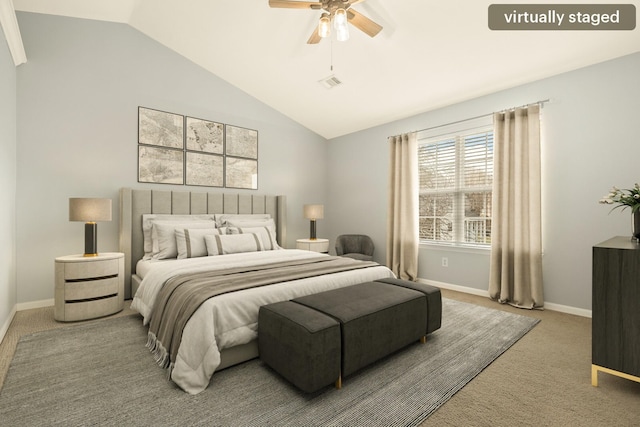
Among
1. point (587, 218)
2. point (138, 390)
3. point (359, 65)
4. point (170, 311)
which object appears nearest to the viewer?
point (138, 390)

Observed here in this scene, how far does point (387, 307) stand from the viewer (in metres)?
2.01

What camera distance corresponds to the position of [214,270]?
2.58m

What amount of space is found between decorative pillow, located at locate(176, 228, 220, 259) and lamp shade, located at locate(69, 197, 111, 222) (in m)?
0.73

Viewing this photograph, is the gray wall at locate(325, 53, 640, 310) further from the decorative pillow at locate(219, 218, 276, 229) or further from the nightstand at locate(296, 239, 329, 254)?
the decorative pillow at locate(219, 218, 276, 229)

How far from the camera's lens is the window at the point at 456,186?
3861 mm

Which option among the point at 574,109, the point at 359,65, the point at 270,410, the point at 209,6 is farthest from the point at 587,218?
the point at 209,6

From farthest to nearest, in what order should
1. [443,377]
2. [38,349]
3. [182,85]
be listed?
[182,85] < [38,349] < [443,377]

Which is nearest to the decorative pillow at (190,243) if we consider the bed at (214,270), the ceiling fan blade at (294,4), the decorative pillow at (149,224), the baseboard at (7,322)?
the bed at (214,270)

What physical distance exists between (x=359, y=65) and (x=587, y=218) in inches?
117

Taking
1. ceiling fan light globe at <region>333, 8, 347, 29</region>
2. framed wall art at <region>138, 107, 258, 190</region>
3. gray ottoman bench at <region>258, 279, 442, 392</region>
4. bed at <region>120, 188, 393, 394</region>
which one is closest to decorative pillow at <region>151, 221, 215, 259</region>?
bed at <region>120, 188, 393, 394</region>

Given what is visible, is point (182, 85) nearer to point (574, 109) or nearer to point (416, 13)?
point (416, 13)

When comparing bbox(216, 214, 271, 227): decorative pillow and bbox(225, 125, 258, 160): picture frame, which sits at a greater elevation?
bbox(225, 125, 258, 160): picture frame

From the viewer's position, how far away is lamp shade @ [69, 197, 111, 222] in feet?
9.56

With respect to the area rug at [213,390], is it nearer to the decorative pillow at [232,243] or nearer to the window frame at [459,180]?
the decorative pillow at [232,243]
